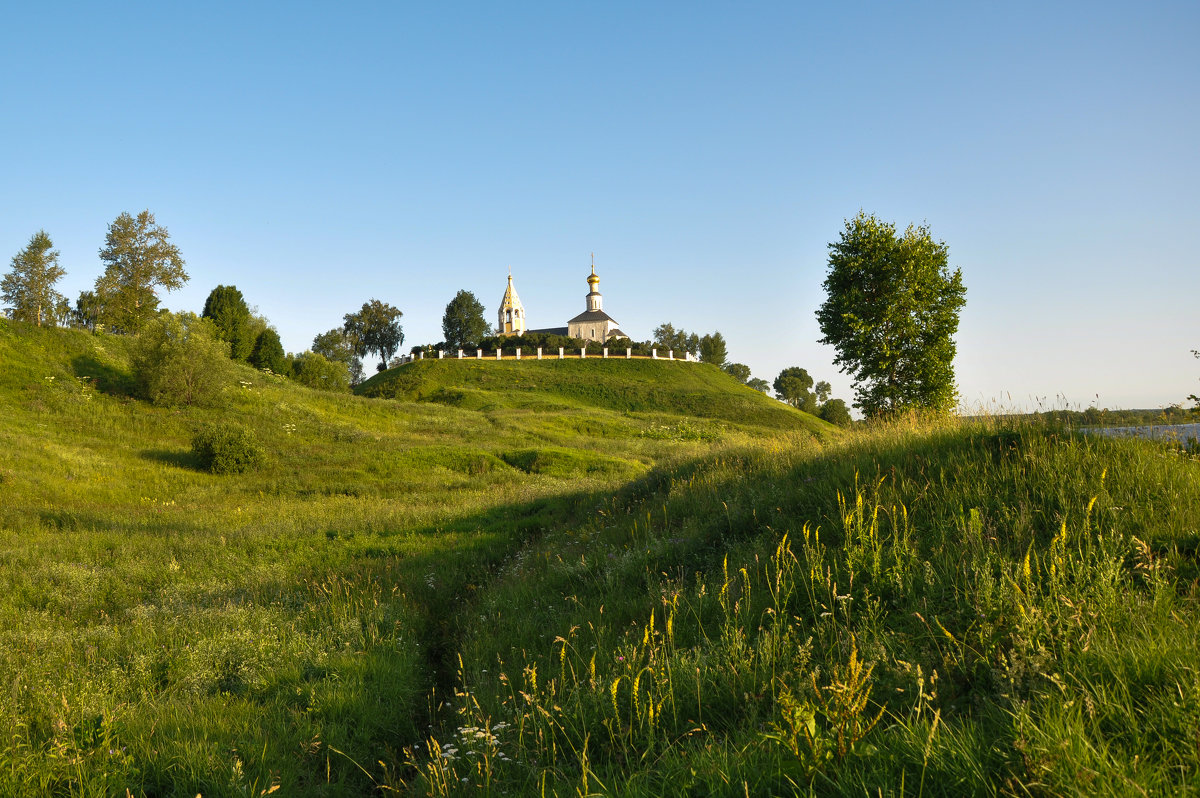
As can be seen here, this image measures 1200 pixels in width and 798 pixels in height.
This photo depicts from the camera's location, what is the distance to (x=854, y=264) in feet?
99.2

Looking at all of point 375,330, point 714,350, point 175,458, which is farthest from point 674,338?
point 175,458

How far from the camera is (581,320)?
417 feet

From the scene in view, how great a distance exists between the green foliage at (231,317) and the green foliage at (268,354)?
1.18 meters

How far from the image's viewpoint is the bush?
83.0 ft

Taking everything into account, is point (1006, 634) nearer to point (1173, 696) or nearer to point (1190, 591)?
point (1173, 696)

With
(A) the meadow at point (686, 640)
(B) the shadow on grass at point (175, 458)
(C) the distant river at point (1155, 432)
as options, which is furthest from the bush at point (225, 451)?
A: (C) the distant river at point (1155, 432)

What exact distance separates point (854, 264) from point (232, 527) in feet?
91.6

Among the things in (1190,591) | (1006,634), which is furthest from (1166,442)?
(1006,634)

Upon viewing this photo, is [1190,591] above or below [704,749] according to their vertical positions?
above

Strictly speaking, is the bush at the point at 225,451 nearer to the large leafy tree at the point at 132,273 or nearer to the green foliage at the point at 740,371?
the large leafy tree at the point at 132,273

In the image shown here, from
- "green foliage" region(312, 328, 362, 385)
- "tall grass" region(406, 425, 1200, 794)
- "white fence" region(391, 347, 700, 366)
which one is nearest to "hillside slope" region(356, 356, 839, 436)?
"white fence" region(391, 347, 700, 366)

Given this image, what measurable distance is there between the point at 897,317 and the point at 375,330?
9164 cm

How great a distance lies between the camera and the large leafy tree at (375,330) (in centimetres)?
10419

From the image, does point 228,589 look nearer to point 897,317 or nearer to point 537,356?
point 897,317
